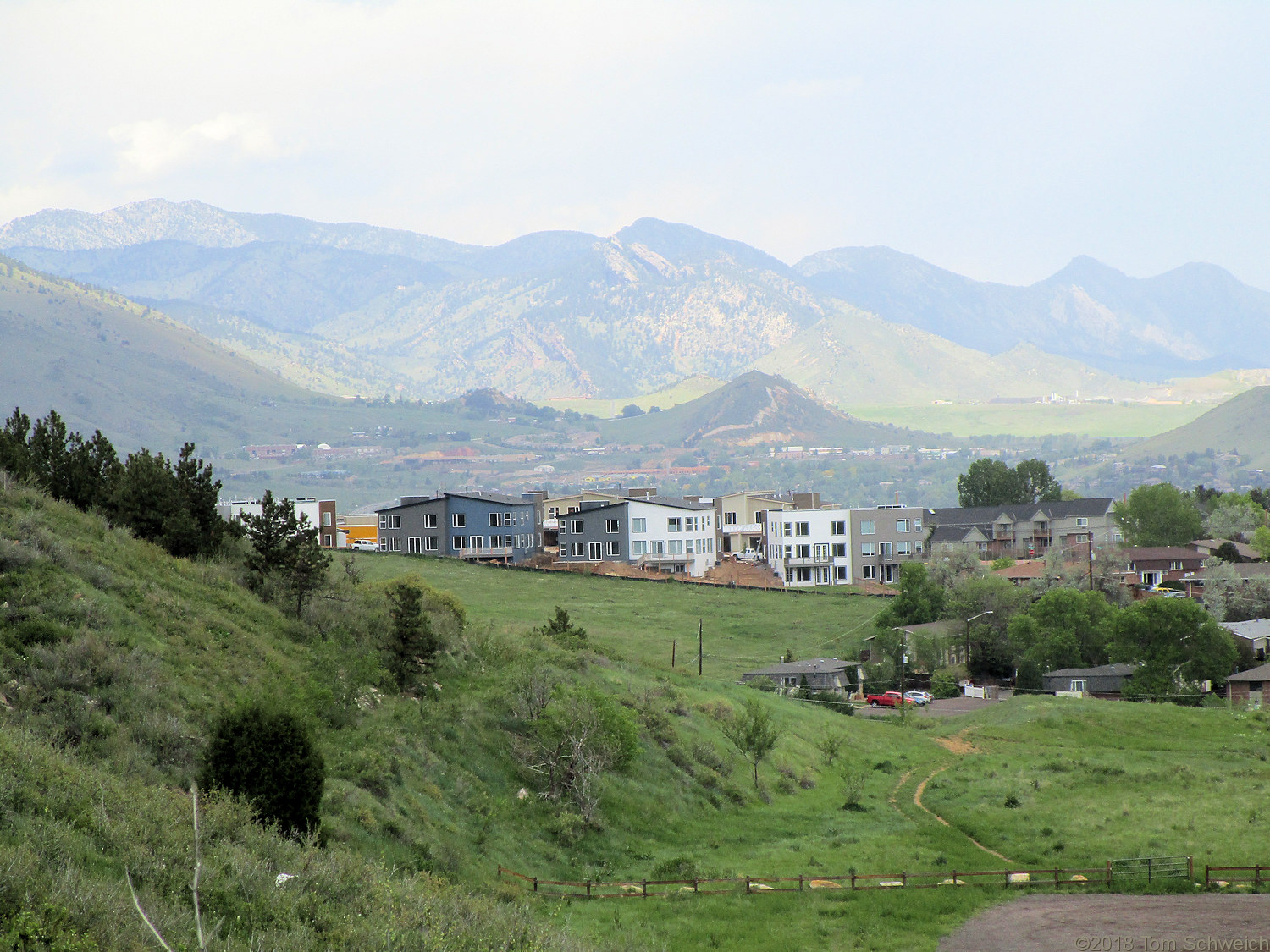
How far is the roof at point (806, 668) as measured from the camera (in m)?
62.2

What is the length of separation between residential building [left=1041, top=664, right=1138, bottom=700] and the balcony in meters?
54.8

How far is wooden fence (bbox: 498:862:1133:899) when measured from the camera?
2394 centimetres

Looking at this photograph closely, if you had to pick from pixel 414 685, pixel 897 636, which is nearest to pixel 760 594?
pixel 897 636

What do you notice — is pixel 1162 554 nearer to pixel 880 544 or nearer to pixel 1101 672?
pixel 880 544

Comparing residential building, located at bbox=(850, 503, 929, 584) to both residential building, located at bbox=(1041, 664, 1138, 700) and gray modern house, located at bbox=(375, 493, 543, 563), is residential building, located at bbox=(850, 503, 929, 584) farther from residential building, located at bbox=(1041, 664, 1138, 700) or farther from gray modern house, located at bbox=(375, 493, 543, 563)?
residential building, located at bbox=(1041, 664, 1138, 700)

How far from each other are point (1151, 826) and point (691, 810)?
14216 millimetres

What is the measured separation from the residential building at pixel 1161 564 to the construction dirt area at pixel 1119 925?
8648 centimetres

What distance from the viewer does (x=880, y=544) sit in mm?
113688

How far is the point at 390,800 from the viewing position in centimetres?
2256

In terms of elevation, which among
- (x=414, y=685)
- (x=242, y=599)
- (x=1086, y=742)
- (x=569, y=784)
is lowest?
(x=1086, y=742)

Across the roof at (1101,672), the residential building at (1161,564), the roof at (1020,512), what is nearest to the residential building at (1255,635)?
the roof at (1101,672)

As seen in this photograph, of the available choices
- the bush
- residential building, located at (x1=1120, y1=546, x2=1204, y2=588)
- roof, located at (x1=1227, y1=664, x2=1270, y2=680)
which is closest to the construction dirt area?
the bush

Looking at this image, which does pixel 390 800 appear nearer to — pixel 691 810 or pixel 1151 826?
pixel 691 810

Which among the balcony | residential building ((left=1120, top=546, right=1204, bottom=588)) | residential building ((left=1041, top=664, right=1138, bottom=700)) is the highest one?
the balcony
